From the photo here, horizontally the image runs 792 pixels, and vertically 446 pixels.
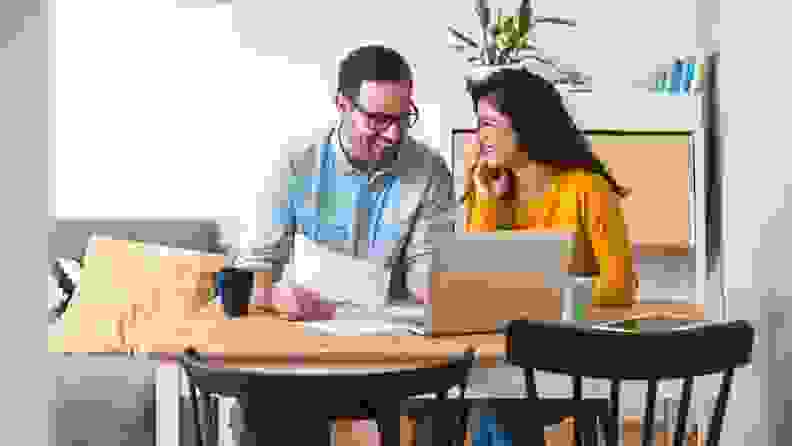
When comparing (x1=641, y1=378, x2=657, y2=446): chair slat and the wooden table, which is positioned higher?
the wooden table

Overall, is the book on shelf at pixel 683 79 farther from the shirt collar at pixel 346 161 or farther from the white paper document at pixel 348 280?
the white paper document at pixel 348 280

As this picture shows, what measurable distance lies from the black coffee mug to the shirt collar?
124 centimetres

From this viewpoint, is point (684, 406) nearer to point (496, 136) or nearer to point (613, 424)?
point (613, 424)

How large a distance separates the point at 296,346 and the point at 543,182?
1468 mm

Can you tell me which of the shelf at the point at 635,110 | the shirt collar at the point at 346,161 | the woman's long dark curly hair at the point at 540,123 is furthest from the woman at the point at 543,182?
the shelf at the point at 635,110

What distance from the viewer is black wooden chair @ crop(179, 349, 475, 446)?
143 centimetres

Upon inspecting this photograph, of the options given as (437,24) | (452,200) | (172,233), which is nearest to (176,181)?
(172,233)

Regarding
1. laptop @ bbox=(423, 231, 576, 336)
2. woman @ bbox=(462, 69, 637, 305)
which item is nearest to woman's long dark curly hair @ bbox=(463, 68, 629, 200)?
woman @ bbox=(462, 69, 637, 305)

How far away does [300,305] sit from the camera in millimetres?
2557

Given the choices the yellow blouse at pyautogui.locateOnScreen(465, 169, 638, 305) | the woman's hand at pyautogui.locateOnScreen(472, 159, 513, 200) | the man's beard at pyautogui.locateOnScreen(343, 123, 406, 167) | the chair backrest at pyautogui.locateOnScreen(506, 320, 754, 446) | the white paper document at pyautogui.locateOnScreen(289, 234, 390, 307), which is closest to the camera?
the chair backrest at pyautogui.locateOnScreen(506, 320, 754, 446)

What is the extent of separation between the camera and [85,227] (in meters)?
5.13

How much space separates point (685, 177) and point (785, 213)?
10.2 ft

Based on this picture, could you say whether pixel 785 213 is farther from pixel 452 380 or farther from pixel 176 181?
pixel 176 181

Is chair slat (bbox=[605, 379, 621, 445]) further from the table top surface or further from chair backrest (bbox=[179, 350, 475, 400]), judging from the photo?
chair backrest (bbox=[179, 350, 475, 400])
